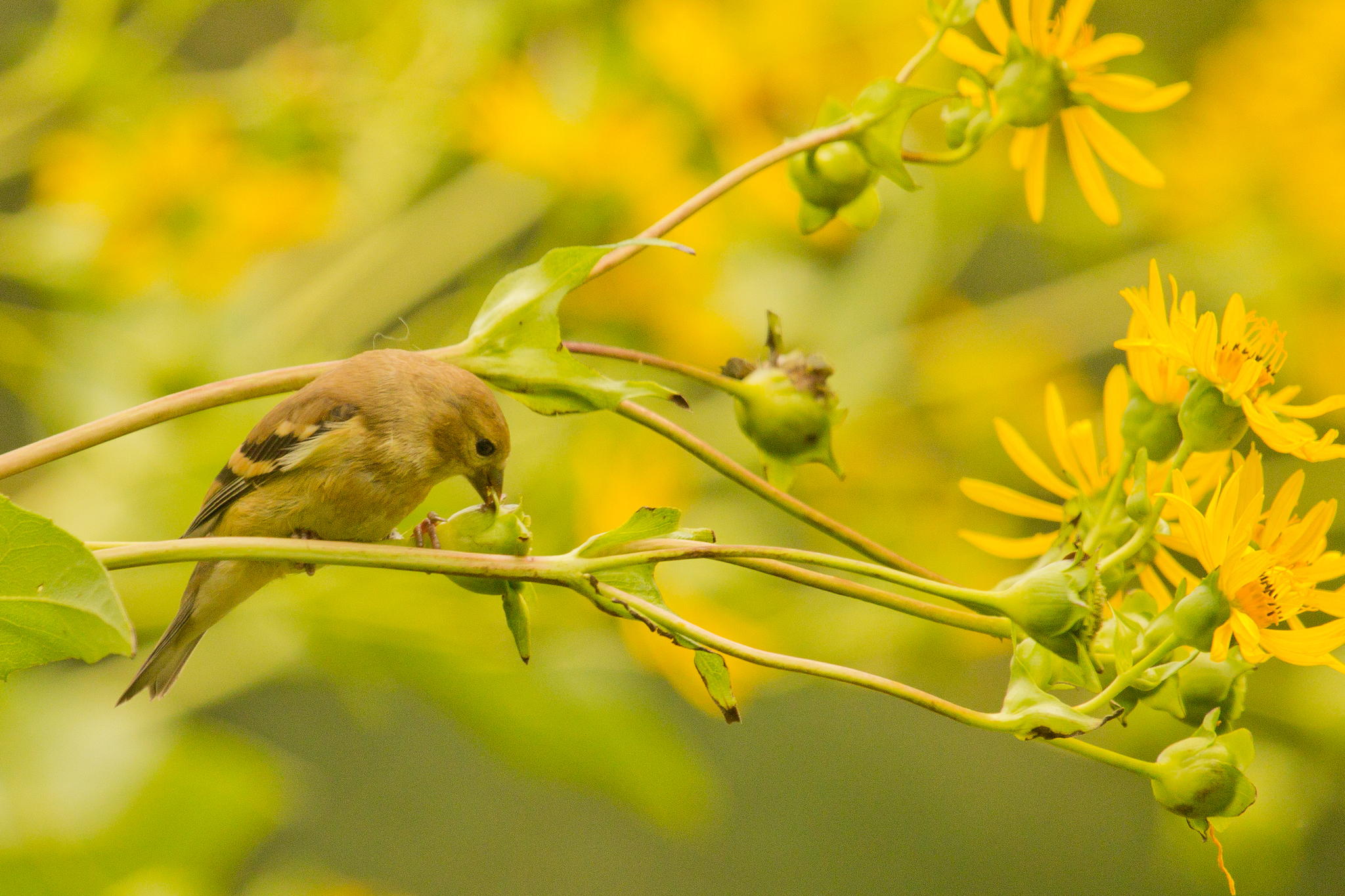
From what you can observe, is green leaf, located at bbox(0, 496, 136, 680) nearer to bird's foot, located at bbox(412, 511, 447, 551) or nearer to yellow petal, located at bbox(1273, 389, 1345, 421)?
bird's foot, located at bbox(412, 511, 447, 551)

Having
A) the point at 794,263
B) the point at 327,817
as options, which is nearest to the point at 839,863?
the point at 327,817

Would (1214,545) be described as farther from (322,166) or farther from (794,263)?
(322,166)

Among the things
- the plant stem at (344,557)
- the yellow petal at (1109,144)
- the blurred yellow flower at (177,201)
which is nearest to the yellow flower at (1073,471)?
the yellow petal at (1109,144)

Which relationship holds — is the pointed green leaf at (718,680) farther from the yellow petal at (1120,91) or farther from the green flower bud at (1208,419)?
the yellow petal at (1120,91)

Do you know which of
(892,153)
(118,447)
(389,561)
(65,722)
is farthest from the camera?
(118,447)

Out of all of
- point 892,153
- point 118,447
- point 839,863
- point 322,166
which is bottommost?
point 839,863

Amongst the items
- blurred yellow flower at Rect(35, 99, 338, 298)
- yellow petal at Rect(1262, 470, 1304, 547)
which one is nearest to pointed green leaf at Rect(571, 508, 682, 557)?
yellow petal at Rect(1262, 470, 1304, 547)

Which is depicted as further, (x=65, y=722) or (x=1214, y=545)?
(x=65, y=722)
